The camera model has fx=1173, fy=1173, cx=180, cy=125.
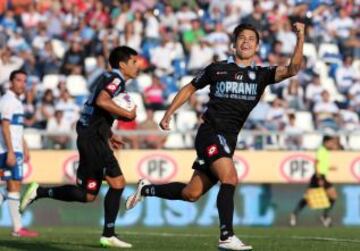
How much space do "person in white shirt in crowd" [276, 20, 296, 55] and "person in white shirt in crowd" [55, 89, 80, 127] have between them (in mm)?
5988

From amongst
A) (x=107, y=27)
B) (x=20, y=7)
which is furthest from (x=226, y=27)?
(x=20, y=7)

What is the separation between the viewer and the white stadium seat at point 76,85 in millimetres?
26875

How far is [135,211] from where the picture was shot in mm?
25031

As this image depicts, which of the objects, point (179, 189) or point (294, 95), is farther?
point (294, 95)

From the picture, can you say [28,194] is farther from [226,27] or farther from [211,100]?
[226,27]

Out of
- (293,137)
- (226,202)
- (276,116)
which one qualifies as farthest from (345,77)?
(226,202)

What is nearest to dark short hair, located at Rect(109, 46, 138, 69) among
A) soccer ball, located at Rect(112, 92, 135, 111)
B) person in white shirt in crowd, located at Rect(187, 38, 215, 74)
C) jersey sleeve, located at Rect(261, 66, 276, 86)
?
soccer ball, located at Rect(112, 92, 135, 111)

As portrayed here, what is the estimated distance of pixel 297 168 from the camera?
25.2m

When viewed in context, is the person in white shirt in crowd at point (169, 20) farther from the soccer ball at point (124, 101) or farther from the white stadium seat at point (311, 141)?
the soccer ball at point (124, 101)

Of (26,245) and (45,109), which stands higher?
(45,109)

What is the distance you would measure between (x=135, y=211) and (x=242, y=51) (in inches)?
502

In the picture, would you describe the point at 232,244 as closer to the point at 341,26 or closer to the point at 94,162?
the point at 94,162

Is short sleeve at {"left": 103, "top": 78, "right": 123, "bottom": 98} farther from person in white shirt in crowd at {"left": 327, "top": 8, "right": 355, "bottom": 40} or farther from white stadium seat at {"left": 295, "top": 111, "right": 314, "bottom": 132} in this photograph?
person in white shirt in crowd at {"left": 327, "top": 8, "right": 355, "bottom": 40}

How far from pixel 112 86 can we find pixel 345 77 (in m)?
15.0
